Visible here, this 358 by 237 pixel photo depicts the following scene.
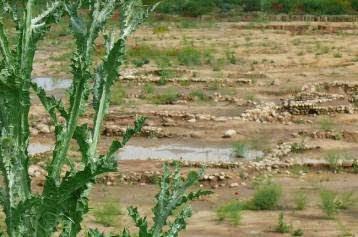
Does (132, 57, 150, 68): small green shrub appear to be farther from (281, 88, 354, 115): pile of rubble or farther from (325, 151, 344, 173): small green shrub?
(325, 151, 344, 173): small green shrub

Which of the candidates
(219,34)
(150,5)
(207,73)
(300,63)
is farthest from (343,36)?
(150,5)

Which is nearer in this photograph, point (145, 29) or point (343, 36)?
point (343, 36)

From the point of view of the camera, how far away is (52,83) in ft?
80.5

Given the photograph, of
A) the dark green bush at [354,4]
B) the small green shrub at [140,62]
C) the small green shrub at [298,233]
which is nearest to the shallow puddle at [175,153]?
the small green shrub at [298,233]

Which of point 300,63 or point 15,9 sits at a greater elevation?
point 15,9

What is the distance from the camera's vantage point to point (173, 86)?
23828 millimetres

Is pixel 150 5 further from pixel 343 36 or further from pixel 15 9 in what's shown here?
pixel 343 36

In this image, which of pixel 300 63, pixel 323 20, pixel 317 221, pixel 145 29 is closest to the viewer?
pixel 317 221

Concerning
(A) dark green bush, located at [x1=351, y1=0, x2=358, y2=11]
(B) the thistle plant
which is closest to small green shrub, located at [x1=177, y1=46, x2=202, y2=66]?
(A) dark green bush, located at [x1=351, y1=0, x2=358, y2=11]

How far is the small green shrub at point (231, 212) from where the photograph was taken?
403 inches

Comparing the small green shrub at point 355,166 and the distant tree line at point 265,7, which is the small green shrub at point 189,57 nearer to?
the small green shrub at point 355,166

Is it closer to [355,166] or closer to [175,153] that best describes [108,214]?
[355,166]

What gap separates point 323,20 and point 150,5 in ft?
149

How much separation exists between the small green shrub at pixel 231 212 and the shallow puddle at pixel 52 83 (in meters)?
13.2
